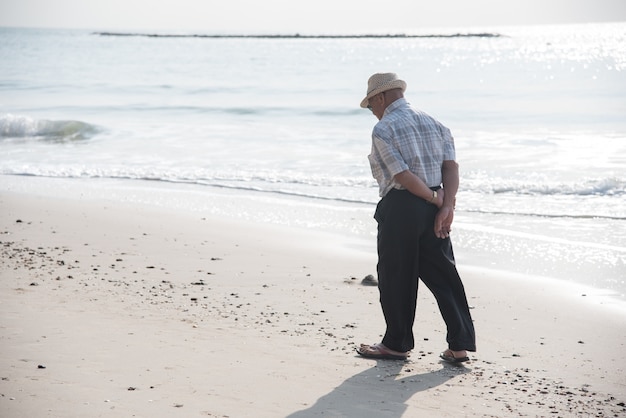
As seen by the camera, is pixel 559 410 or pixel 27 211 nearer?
pixel 559 410

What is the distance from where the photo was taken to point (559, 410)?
3.85 meters

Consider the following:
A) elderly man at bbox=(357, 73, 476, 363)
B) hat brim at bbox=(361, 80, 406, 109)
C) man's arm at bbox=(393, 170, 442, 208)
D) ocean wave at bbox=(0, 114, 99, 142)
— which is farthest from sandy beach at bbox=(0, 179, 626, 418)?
ocean wave at bbox=(0, 114, 99, 142)

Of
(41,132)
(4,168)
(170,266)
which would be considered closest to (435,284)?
(170,266)

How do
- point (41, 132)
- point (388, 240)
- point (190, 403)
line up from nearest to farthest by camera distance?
point (190, 403)
point (388, 240)
point (41, 132)

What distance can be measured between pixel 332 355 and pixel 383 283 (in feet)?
1.56

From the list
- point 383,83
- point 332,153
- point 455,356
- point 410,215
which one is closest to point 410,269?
point 410,215

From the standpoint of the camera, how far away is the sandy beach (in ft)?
12.5

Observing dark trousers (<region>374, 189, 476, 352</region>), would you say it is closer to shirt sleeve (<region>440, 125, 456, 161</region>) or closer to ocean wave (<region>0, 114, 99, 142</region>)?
shirt sleeve (<region>440, 125, 456, 161</region>)

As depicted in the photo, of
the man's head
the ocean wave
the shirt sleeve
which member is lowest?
the shirt sleeve

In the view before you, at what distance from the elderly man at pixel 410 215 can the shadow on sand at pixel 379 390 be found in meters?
0.13

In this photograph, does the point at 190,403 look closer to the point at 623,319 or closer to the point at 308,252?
the point at 623,319

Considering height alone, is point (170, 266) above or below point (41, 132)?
below

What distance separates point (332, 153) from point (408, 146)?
37.7 ft

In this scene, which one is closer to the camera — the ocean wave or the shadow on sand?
the shadow on sand
